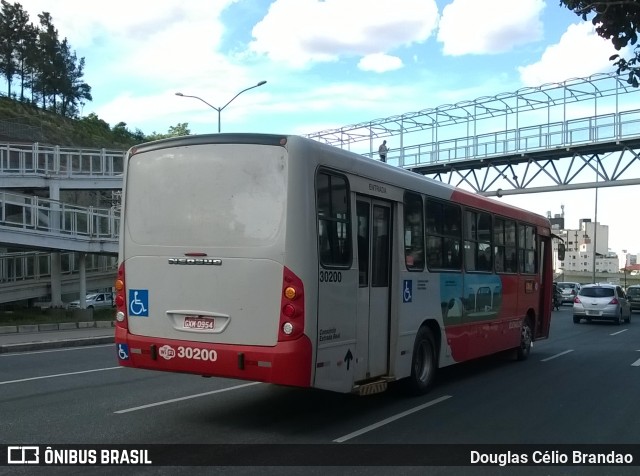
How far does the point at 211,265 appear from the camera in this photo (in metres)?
7.31

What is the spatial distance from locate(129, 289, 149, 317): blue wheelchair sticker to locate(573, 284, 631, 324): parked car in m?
23.8

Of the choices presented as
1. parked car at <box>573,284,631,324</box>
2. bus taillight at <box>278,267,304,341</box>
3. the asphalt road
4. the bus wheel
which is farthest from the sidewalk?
parked car at <box>573,284,631,324</box>

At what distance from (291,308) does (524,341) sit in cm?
890

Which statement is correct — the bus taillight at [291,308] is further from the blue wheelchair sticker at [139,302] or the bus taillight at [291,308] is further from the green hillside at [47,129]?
the green hillside at [47,129]

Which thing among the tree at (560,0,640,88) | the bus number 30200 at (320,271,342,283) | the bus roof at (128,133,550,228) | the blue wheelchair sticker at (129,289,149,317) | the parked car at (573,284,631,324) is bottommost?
the parked car at (573,284,631,324)

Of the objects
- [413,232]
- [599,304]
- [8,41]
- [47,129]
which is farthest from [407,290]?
[8,41]

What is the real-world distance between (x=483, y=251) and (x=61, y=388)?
7.34 m

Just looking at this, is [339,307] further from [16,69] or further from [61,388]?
[16,69]

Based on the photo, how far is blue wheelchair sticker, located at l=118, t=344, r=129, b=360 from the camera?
25.5 feet

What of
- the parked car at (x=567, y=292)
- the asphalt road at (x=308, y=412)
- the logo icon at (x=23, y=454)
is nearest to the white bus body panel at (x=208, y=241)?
the asphalt road at (x=308, y=412)

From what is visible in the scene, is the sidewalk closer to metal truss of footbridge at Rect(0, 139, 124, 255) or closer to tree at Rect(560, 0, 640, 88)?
metal truss of footbridge at Rect(0, 139, 124, 255)

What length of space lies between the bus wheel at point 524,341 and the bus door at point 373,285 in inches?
255

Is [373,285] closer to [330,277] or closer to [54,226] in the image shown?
[330,277]

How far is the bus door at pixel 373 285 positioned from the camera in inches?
316
